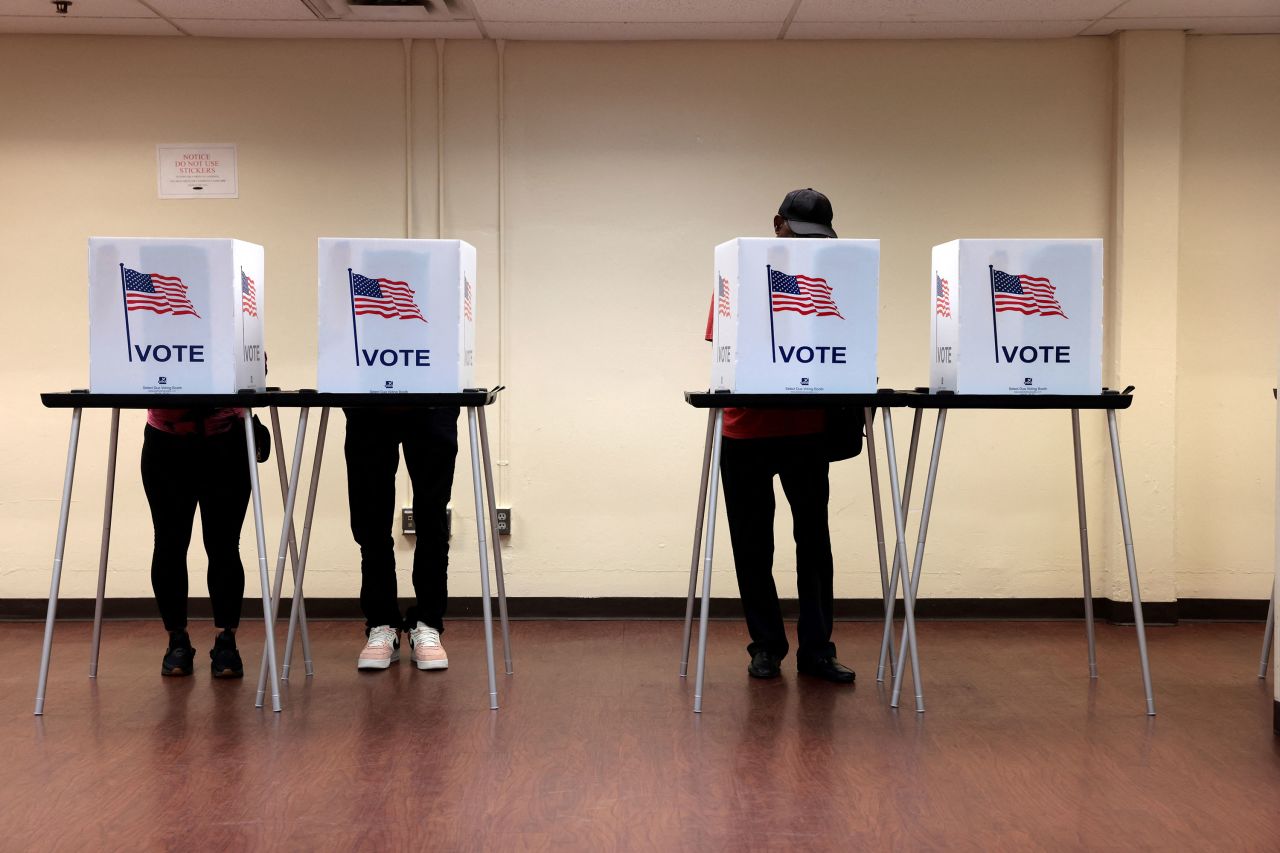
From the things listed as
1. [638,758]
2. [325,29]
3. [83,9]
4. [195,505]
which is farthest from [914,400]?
[83,9]

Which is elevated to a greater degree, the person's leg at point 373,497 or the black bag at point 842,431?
the black bag at point 842,431

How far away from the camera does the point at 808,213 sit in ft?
10.7

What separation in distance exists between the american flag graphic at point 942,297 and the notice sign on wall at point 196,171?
8.49 ft

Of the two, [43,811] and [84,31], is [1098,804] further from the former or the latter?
[84,31]

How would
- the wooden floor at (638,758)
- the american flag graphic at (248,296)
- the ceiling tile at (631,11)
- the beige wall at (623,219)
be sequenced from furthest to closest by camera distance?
1. the beige wall at (623,219)
2. the ceiling tile at (631,11)
3. the american flag graphic at (248,296)
4. the wooden floor at (638,758)

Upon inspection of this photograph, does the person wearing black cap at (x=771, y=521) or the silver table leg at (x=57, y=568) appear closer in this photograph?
the silver table leg at (x=57, y=568)

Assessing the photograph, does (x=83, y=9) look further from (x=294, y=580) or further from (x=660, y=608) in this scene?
(x=660, y=608)

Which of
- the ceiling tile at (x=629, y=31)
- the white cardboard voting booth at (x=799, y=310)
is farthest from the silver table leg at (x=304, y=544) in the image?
the ceiling tile at (x=629, y=31)

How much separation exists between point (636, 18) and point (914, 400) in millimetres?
1820

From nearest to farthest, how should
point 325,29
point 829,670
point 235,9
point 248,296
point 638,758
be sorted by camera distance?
1. point 638,758
2. point 248,296
3. point 829,670
4. point 235,9
5. point 325,29

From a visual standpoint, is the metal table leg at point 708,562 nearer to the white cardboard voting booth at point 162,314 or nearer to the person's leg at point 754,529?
the person's leg at point 754,529

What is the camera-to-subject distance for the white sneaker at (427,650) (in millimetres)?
3463

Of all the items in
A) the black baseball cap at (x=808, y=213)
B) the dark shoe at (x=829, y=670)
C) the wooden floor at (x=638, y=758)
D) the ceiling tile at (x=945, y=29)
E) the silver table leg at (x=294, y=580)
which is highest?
the ceiling tile at (x=945, y=29)

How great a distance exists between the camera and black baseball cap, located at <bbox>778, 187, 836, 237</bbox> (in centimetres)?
324
